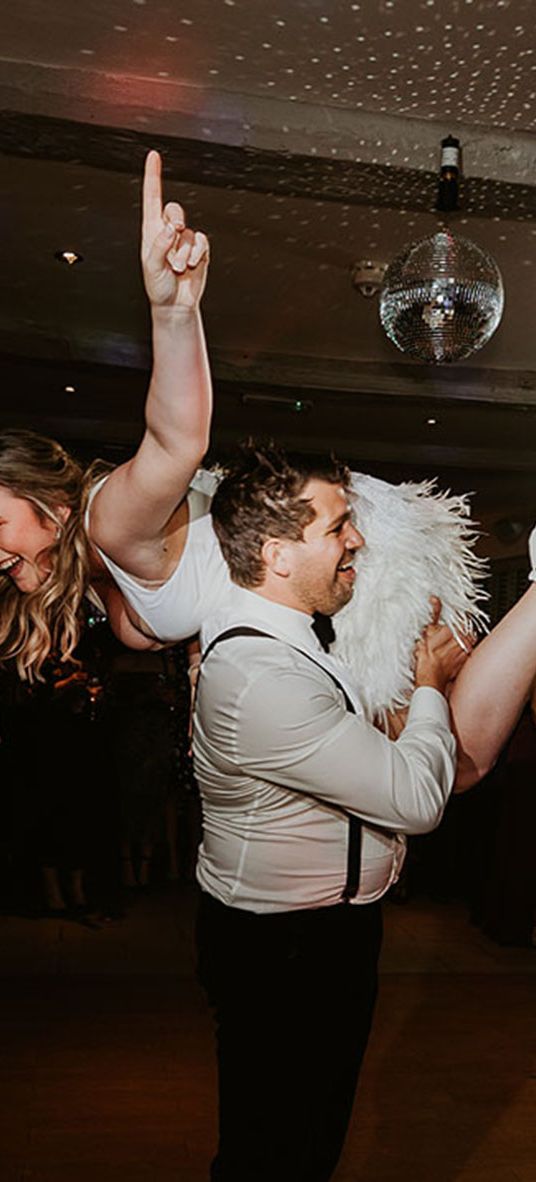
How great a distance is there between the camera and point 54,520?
5.41ft

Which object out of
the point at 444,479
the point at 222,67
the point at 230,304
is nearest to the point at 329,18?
the point at 222,67

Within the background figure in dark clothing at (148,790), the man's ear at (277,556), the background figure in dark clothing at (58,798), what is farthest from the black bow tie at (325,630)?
the background figure in dark clothing at (148,790)

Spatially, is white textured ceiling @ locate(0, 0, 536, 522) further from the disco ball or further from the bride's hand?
the bride's hand

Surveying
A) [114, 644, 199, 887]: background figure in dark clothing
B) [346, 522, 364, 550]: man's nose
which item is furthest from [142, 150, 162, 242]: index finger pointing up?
[114, 644, 199, 887]: background figure in dark clothing

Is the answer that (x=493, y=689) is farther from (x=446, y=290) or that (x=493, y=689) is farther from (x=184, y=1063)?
(x=184, y=1063)

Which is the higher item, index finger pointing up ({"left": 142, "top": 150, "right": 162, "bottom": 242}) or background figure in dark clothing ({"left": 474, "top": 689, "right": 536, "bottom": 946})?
index finger pointing up ({"left": 142, "top": 150, "right": 162, "bottom": 242})

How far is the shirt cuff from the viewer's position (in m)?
1.58

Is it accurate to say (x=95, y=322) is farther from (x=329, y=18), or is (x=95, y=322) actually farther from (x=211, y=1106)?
(x=211, y=1106)

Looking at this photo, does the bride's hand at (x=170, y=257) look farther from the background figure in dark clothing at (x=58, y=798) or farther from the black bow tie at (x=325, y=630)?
the background figure in dark clothing at (x=58, y=798)

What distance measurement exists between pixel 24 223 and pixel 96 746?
2.79 meters

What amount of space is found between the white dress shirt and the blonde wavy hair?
210 millimetres

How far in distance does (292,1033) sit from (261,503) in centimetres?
78

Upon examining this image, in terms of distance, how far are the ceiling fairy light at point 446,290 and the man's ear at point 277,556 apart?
143 centimetres

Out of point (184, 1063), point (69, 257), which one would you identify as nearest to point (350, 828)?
point (184, 1063)
